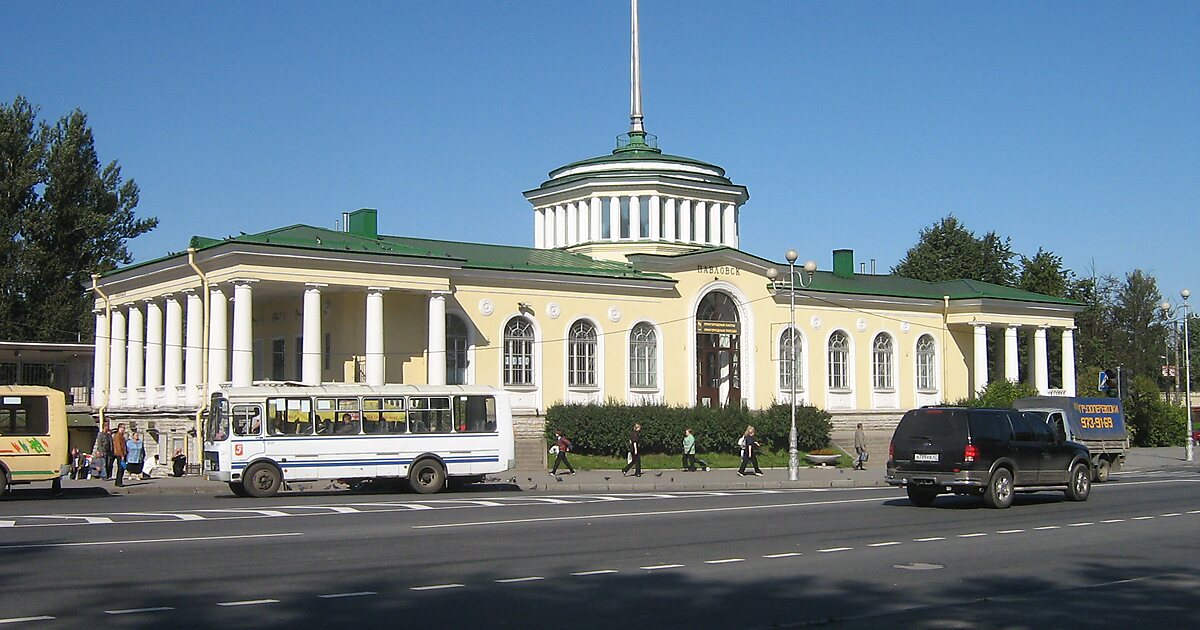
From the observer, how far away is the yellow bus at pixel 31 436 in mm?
27156

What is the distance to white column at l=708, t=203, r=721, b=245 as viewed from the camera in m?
56.1

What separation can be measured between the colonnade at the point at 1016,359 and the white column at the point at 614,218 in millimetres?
17288

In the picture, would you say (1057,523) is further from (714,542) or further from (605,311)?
(605,311)

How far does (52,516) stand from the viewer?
22422 mm

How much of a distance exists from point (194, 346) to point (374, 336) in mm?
5742

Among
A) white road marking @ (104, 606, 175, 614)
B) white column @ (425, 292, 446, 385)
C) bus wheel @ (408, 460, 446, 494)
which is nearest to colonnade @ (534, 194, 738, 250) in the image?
white column @ (425, 292, 446, 385)

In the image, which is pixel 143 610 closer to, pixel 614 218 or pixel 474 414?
pixel 474 414

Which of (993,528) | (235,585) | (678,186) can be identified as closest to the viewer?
(235,585)

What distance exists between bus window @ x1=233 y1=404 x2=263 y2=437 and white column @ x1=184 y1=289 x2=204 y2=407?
41.6ft

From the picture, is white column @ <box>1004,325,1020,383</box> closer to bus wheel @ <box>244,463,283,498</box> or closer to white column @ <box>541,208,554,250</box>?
white column @ <box>541,208,554,250</box>

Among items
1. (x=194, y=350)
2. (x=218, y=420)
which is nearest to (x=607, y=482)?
(x=218, y=420)

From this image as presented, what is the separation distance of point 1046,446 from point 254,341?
102 ft

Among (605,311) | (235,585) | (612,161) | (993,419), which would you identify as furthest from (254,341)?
(235,585)

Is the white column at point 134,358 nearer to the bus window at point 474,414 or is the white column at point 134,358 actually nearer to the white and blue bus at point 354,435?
the white and blue bus at point 354,435
